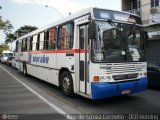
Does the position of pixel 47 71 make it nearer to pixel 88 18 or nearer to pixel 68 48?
pixel 68 48

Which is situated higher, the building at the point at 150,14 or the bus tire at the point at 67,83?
the building at the point at 150,14

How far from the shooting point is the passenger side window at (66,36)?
9102 millimetres

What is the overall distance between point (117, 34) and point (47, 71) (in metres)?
4.73

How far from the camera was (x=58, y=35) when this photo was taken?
10.3 metres

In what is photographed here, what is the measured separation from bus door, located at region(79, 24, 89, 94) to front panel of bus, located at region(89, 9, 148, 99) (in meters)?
0.39

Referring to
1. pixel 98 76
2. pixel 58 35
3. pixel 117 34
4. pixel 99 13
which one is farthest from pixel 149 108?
pixel 58 35

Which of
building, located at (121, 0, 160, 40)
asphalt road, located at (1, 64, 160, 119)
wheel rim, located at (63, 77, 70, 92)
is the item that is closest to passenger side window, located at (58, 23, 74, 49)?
wheel rim, located at (63, 77, 70, 92)

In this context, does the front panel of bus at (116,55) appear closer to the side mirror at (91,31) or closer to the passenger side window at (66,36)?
the side mirror at (91,31)

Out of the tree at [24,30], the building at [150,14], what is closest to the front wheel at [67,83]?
the building at [150,14]

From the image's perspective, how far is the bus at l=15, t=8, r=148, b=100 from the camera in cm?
750

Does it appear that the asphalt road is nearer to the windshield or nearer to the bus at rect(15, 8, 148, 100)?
the bus at rect(15, 8, 148, 100)

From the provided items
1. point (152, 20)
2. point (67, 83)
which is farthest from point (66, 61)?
point (152, 20)

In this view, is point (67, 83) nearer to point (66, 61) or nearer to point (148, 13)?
point (66, 61)

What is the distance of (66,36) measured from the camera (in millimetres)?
9516
